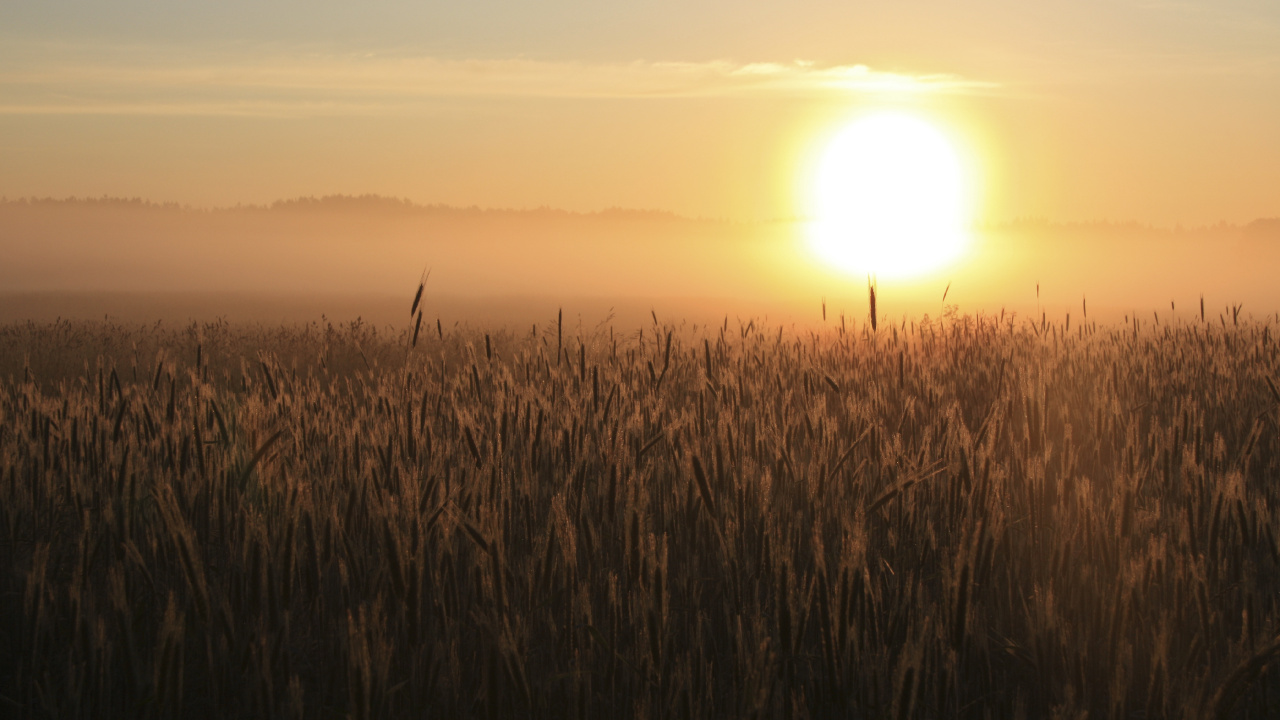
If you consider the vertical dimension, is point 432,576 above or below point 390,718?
above

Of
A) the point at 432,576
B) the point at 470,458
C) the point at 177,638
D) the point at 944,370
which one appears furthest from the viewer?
the point at 944,370

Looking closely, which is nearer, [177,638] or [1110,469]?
[177,638]

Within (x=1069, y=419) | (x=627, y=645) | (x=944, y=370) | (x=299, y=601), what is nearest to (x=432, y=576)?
(x=299, y=601)

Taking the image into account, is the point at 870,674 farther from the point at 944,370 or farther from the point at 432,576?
the point at 944,370

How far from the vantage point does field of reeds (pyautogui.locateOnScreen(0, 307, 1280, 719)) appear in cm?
150

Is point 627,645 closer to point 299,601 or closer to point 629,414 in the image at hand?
point 299,601

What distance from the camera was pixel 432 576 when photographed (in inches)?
72.5

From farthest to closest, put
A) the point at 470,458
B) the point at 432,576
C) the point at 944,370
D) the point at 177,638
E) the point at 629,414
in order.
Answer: the point at 944,370
the point at 629,414
the point at 470,458
the point at 432,576
the point at 177,638

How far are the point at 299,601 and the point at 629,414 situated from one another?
165 cm

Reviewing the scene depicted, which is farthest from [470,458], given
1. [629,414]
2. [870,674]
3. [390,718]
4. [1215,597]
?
[1215,597]

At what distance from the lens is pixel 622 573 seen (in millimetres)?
2012

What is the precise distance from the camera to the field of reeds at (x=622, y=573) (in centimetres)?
150

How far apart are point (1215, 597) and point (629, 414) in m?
2.00

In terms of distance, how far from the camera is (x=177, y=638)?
137cm
